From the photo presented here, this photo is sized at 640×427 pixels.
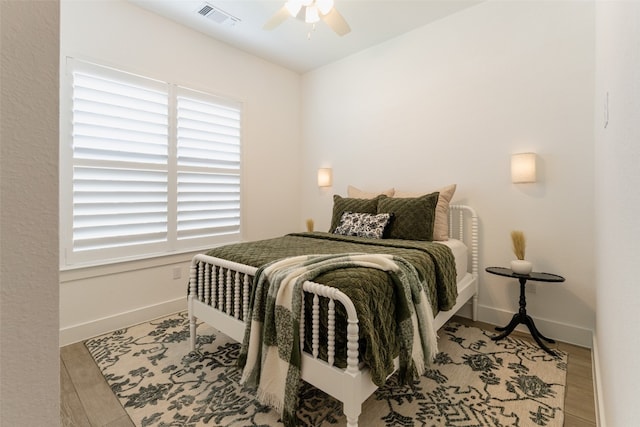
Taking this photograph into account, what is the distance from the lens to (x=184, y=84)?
3193 millimetres

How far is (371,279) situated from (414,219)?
137 centimetres

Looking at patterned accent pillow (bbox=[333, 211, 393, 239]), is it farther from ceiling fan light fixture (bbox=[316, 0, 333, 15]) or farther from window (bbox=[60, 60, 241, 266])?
ceiling fan light fixture (bbox=[316, 0, 333, 15])

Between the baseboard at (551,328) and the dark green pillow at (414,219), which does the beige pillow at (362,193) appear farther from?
the baseboard at (551,328)

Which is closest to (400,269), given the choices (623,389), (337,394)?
(337,394)

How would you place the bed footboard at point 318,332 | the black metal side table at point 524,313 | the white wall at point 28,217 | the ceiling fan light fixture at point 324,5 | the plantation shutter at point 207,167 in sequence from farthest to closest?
1. the plantation shutter at point 207,167
2. the black metal side table at point 524,313
3. the ceiling fan light fixture at point 324,5
4. the bed footboard at point 318,332
5. the white wall at point 28,217

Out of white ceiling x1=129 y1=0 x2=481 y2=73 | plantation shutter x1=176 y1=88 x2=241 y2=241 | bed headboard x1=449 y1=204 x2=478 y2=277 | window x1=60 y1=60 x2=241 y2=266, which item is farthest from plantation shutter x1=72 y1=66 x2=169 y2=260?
bed headboard x1=449 y1=204 x2=478 y2=277

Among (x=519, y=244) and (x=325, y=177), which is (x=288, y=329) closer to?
(x=519, y=244)

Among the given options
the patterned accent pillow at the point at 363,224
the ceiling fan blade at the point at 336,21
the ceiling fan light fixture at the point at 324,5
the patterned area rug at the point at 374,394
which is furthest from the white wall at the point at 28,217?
the patterned accent pillow at the point at 363,224

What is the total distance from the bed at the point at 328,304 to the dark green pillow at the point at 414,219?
137 millimetres

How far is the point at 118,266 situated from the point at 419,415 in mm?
2749

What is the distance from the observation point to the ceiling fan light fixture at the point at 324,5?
2.23 m

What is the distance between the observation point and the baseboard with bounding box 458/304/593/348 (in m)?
2.41

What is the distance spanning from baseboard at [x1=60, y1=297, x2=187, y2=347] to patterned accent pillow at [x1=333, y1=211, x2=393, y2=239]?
189 cm

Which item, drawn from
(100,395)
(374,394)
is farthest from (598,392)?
(100,395)
